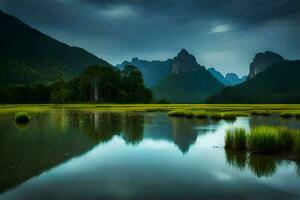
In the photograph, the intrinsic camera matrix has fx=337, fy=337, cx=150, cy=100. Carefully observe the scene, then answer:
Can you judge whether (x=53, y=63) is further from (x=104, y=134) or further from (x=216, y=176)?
(x=216, y=176)

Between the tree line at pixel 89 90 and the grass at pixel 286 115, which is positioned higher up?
the tree line at pixel 89 90

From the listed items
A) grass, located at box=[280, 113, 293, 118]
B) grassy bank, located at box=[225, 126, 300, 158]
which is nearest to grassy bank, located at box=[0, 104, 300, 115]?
grass, located at box=[280, 113, 293, 118]

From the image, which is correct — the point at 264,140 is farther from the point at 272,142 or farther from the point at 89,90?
the point at 89,90

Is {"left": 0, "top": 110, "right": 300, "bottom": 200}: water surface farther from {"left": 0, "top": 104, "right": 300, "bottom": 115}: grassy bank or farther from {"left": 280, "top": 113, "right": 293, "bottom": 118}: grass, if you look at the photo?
{"left": 280, "top": 113, "right": 293, "bottom": 118}: grass

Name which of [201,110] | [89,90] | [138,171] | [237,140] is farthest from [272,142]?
[89,90]

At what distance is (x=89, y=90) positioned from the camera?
113m

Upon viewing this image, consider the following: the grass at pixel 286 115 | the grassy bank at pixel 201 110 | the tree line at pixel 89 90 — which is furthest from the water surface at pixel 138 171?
the tree line at pixel 89 90

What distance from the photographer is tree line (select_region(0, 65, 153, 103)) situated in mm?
107844

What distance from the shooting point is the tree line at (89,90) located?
107844 mm

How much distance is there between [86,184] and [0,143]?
11.4 meters

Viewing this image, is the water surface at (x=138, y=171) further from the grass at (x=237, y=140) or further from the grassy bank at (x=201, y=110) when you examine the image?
the grassy bank at (x=201, y=110)

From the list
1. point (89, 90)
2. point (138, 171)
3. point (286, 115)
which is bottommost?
point (138, 171)

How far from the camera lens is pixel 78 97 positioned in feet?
367

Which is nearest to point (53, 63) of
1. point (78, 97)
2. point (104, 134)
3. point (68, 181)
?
point (78, 97)
